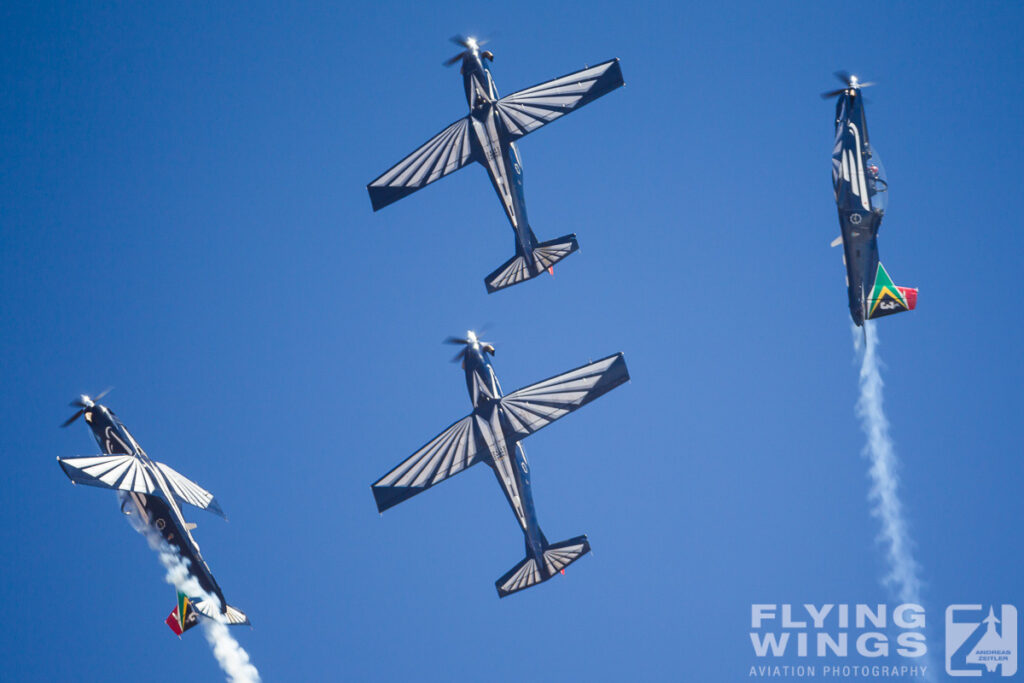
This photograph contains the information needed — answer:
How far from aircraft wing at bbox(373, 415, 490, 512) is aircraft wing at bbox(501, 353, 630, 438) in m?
1.77

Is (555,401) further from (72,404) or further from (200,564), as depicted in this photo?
(72,404)

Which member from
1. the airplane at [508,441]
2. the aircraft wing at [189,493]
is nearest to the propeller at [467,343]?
the airplane at [508,441]

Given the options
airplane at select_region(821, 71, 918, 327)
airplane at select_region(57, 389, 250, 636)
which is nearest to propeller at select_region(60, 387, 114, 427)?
airplane at select_region(57, 389, 250, 636)

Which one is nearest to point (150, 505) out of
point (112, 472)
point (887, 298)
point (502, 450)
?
point (112, 472)

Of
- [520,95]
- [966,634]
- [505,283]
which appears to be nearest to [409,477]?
[505,283]

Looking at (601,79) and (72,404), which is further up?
(601,79)

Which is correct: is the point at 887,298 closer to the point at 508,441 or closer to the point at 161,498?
the point at 508,441

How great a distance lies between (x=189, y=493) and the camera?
4878 cm

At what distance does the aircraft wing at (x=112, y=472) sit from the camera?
45.0m

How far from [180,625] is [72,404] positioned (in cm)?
1054

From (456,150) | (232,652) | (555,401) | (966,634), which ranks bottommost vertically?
(966,634)

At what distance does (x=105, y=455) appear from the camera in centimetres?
4753

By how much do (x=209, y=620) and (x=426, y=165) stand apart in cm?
2190

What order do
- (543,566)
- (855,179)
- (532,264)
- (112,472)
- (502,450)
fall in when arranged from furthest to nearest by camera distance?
1. (532,264)
2. (543,566)
3. (502,450)
4. (112,472)
5. (855,179)
